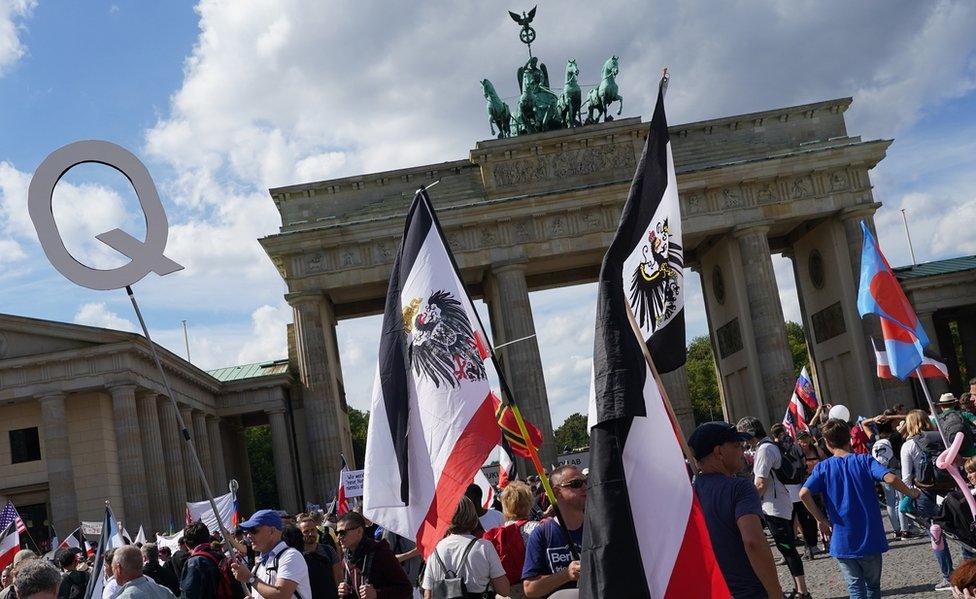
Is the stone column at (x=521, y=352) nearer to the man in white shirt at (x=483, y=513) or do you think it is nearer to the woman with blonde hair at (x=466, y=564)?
the man in white shirt at (x=483, y=513)

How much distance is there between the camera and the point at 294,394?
52625 mm

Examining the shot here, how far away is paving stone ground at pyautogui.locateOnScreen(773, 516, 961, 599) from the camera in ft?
38.0

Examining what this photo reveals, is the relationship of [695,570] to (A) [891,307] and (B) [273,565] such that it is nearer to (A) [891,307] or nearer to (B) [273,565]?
(B) [273,565]

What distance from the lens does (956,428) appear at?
964 cm

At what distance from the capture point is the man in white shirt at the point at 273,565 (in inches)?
285

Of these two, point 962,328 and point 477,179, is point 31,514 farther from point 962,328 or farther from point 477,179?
point 962,328

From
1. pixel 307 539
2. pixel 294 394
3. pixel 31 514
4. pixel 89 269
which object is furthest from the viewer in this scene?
pixel 294 394

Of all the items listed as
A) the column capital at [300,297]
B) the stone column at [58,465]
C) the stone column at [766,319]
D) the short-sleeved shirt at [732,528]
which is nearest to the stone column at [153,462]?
the stone column at [58,465]

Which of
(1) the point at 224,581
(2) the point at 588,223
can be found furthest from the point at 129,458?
(1) the point at 224,581

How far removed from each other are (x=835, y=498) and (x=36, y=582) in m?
5.56

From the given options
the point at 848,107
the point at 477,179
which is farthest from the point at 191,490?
the point at 848,107

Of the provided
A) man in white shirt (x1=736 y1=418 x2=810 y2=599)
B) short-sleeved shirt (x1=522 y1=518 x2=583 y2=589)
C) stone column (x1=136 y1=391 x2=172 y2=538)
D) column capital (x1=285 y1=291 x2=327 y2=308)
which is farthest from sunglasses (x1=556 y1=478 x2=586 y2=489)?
column capital (x1=285 y1=291 x2=327 y2=308)

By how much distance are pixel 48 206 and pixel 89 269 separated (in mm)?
498

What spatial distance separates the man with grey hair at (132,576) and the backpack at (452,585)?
1.86 m
